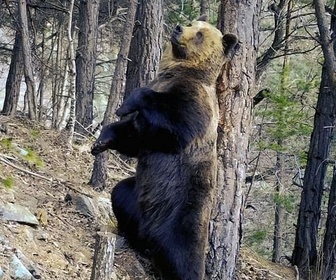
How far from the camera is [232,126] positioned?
16.3 feet

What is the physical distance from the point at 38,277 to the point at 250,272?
10.1 ft

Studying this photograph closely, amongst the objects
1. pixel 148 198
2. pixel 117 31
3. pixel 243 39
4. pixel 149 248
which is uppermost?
pixel 117 31

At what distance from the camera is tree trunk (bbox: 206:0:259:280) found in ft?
16.2

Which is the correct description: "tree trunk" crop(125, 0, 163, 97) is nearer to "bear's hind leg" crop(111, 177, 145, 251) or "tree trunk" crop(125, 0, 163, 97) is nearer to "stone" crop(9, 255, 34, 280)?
"bear's hind leg" crop(111, 177, 145, 251)

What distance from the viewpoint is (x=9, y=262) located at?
4656 millimetres

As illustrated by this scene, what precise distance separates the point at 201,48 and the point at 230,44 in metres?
0.24

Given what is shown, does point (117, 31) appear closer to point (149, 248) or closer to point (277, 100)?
point (277, 100)

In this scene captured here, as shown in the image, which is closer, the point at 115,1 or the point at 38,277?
the point at 38,277

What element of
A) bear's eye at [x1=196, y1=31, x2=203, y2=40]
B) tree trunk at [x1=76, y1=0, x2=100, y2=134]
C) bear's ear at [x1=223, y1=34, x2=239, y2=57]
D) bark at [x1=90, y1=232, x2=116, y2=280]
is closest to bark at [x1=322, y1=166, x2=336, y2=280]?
bear's ear at [x1=223, y1=34, x2=239, y2=57]

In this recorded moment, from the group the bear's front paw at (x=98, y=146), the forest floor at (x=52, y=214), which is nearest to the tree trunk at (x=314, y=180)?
the forest floor at (x=52, y=214)

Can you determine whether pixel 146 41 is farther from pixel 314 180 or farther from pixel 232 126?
pixel 232 126

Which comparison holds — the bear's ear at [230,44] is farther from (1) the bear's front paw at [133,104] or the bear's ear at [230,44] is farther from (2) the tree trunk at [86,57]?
(2) the tree trunk at [86,57]

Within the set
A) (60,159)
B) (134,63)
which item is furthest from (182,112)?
(134,63)

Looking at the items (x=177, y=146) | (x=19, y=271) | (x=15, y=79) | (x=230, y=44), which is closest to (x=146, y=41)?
(x=15, y=79)
